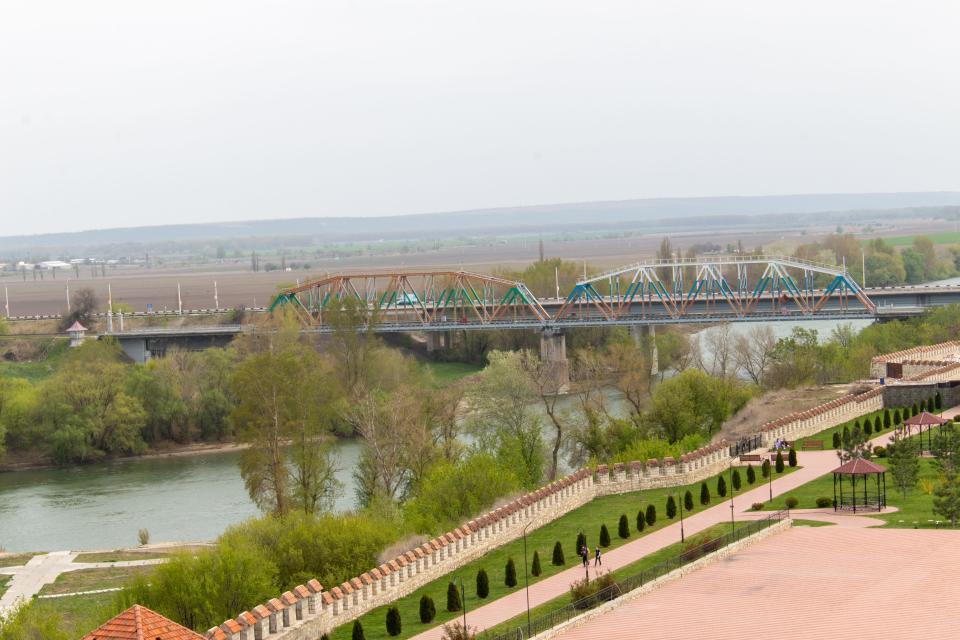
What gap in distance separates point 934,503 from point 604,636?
35.6 ft

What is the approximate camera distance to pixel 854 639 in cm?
2664

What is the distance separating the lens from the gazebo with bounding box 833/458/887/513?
36.8m

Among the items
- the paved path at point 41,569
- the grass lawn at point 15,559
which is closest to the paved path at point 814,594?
the paved path at point 41,569

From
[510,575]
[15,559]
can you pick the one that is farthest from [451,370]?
[510,575]

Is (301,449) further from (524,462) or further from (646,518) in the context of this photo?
(646,518)

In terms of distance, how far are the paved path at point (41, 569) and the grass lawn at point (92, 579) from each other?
0.29 metres

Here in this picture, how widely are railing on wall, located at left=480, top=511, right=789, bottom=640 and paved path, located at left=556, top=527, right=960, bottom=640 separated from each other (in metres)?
0.28

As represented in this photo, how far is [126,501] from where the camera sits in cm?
5978

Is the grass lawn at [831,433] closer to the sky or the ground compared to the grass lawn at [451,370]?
closer to the sky

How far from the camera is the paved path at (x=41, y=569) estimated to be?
41.1 m

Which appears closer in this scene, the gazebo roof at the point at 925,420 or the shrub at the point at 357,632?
the shrub at the point at 357,632

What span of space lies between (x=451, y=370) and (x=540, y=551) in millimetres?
63505

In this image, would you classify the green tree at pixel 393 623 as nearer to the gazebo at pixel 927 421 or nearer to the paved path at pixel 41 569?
the paved path at pixel 41 569

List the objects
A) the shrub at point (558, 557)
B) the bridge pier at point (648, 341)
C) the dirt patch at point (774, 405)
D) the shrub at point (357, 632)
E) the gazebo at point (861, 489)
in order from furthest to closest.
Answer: the bridge pier at point (648, 341) < the dirt patch at point (774, 405) < the gazebo at point (861, 489) < the shrub at point (558, 557) < the shrub at point (357, 632)
